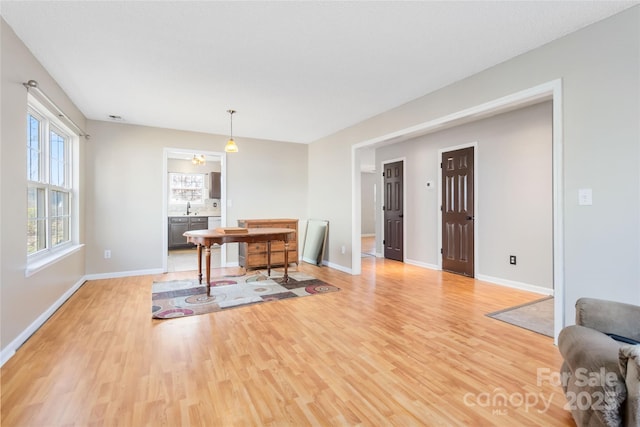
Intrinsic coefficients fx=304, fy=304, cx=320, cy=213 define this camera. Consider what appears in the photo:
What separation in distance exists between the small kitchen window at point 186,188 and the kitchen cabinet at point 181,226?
845 mm

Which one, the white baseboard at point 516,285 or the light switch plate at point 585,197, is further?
the white baseboard at point 516,285

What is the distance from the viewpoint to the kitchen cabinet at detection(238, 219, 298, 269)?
5.18m

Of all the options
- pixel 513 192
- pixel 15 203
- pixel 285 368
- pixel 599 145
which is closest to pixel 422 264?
pixel 513 192

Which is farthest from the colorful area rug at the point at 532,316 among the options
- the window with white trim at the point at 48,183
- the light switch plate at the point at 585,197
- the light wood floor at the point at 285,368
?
the window with white trim at the point at 48,183

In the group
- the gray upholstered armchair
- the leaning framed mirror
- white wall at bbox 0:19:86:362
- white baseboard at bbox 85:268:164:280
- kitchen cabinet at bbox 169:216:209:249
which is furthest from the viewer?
kitchen cabinet at bbox 169:216:209:249

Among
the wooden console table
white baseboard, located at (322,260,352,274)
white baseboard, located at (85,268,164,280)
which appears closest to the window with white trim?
white baseboard, located at (85,268,164,280)

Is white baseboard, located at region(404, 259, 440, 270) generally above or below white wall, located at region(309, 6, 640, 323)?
below

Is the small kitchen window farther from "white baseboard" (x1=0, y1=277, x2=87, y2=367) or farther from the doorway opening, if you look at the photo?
"white baseboard" (x1=0, y1=277, x2=87, y2=367)

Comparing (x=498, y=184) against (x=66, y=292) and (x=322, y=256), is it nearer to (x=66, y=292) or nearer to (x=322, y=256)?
(x=322, y=256)

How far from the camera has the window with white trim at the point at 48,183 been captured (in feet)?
9.47

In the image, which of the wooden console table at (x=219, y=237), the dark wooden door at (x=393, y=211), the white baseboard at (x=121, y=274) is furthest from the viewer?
the dark wooden door at (x=393, y=211)

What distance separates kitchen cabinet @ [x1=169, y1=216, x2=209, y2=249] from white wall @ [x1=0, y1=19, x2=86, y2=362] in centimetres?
492

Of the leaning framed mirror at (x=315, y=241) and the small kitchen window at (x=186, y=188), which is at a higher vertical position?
Answer: the small kitchen window at (x=186, y=188)

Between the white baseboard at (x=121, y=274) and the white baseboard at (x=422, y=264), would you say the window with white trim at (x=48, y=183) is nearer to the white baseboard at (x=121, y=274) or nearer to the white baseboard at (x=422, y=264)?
the white baseboard at (x=121, y=274)
